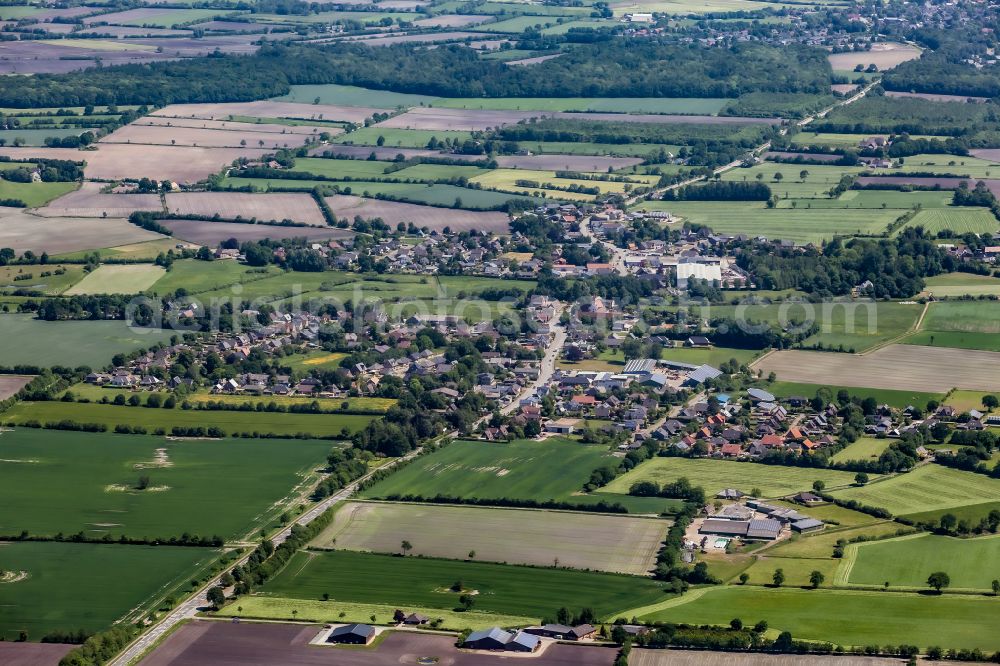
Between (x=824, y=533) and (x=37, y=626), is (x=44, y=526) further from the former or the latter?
(x=824, y=533)

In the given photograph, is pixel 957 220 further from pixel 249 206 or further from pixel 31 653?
pixel 31 653

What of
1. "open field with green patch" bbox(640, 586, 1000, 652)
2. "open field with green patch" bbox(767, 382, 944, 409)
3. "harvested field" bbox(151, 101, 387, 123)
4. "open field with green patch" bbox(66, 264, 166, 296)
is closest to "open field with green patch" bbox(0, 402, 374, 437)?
"open field with green patch" bbox(767, 382, 944, 409)

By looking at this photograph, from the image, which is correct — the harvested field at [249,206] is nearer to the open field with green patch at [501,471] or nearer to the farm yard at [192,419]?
the farm yard at [192,419]

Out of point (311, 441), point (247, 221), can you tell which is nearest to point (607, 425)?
point (311, 441)

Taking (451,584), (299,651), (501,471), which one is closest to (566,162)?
(501,471)

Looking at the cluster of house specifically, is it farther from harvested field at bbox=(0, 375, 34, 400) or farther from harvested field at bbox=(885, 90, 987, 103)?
harvested field at bbox=(885, 90, 987, 103)

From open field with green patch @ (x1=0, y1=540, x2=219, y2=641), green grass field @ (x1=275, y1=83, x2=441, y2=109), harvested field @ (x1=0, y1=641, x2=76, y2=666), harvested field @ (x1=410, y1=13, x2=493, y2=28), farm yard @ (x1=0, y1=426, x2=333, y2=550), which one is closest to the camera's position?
harvested field @ (x1=0, y1=641, x2=76, y2=666)
